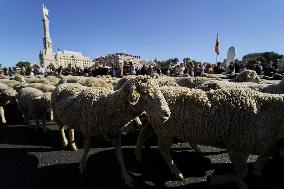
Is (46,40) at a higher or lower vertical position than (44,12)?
lower

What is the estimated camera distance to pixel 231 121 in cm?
405

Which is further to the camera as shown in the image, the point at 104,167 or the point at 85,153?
the point at 104,167

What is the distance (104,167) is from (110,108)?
3.93ft

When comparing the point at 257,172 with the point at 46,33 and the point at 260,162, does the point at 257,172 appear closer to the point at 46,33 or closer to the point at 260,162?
the point at 260,162

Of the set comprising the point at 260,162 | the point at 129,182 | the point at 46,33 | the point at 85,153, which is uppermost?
the point at 46,33

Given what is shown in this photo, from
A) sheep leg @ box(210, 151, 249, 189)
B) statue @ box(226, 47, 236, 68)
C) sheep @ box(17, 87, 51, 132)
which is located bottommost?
sheep leg @ box(210, 151, 249, 189)

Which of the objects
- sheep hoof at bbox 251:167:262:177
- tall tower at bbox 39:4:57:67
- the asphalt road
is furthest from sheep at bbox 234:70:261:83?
tall tower at bbox 39:4:57:67

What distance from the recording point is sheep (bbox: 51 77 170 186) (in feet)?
13.1

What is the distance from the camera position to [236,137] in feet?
13.1

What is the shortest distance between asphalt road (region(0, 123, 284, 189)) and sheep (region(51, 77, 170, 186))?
1.06 feet

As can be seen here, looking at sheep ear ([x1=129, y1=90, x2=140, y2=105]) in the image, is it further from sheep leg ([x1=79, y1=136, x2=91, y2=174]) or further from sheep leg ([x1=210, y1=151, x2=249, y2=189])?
sheep leg ([x1=210, y1=151, x2=249, y2=189])

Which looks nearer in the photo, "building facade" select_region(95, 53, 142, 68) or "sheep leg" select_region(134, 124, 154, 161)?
"sheep leg" select_region(134, 124, 154, 161)

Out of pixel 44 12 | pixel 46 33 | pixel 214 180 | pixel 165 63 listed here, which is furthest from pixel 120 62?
pixel 46 33

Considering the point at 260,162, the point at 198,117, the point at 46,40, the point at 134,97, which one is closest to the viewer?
the point at 134,97
